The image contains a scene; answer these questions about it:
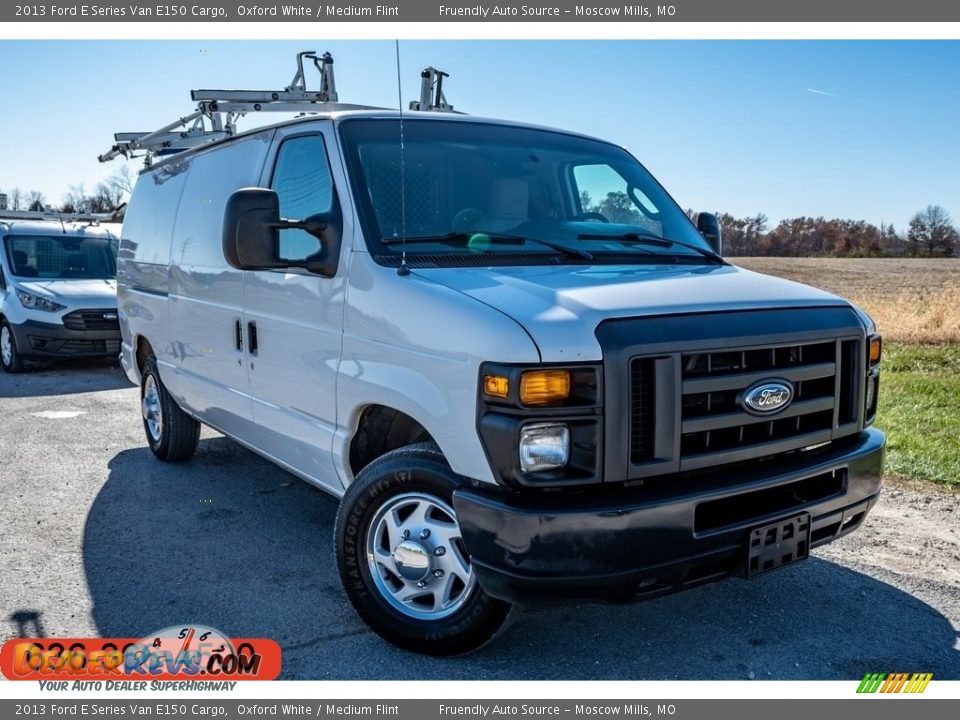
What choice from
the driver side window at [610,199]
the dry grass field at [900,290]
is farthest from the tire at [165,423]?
the dry grass field at [900,290]

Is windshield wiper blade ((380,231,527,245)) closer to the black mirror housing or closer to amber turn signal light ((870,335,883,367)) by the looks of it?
the black mirror housing

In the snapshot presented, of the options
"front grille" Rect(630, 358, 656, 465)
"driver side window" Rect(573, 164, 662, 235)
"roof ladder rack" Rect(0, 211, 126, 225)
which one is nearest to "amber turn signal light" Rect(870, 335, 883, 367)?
"driver side window" Rect(573, 164, 662, 235)

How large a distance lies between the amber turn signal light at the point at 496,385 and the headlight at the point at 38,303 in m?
10.2

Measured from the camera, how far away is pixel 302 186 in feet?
13.8

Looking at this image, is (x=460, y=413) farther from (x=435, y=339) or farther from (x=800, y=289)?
(x=800, y=289)

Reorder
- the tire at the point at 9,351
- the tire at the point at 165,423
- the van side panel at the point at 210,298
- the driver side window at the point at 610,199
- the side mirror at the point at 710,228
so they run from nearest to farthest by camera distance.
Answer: the driver side window at the point at 610,199 < the van side panel at the point at 210,298 < the side mirror at the point at 710,228 < the tire at the point at 165,423 < the tire at the point at 9,351

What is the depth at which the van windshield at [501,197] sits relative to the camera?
373 centimetres

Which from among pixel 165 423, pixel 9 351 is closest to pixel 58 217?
pixel 9 351

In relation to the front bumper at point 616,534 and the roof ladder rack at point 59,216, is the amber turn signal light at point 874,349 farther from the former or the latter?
the roof ladder rack at point 59,216

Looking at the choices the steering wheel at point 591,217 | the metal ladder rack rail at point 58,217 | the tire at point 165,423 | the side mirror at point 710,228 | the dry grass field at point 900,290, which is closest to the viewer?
the steering wheel at point 591,217

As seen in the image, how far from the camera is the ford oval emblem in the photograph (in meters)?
3.07

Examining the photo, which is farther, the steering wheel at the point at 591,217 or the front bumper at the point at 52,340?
the front bumper at the point at 52,340

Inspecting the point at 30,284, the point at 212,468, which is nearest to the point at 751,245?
the point at 30,284

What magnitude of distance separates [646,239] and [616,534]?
1.84m
